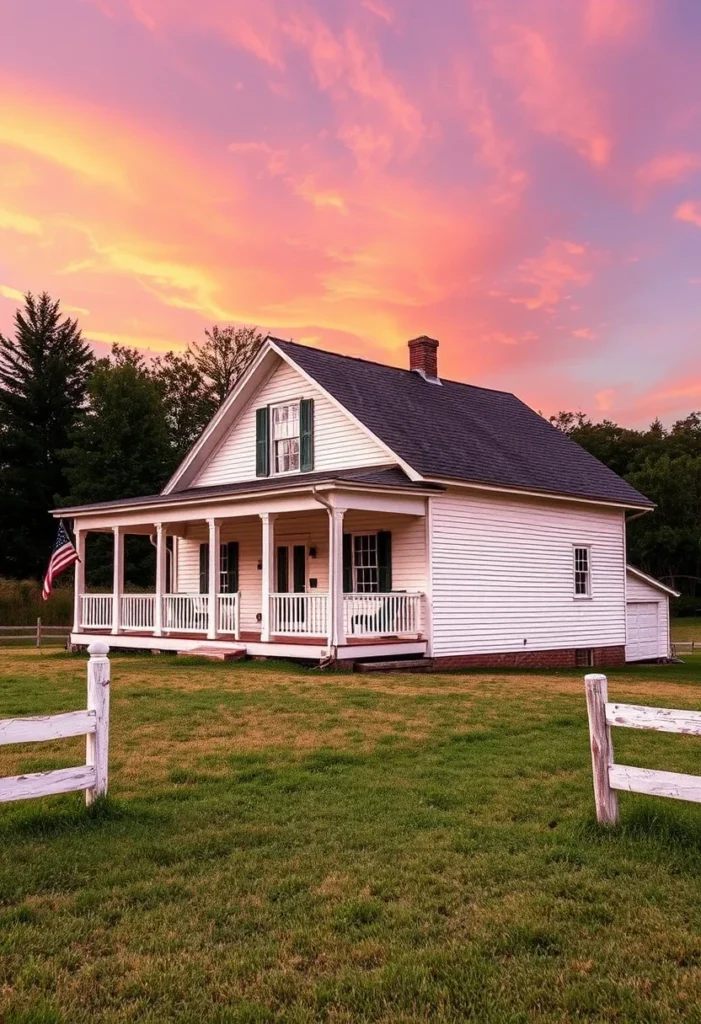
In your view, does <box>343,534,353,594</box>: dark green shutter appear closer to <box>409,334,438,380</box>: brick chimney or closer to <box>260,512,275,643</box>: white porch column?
<box>260,512,275,643</box>: white porch column

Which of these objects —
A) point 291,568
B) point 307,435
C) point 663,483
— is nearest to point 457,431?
point 307,435

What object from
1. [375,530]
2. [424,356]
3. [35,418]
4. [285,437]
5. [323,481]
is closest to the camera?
[323,481]

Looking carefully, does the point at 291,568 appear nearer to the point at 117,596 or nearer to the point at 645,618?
the point at 117,596

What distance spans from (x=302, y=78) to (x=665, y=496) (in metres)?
50.8

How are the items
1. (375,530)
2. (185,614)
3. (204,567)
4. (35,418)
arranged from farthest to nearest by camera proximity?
1. (35,418)
2. (204,567)
3. (185,614)
4. (375,530)

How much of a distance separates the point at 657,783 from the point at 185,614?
53.7 ft

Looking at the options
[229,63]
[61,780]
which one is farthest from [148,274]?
[61,780]

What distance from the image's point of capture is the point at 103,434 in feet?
157

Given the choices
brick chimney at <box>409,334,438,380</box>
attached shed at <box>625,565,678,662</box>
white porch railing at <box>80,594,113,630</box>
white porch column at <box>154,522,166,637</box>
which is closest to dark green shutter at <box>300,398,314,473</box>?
white porch column at <box>154,522,166,637</box>

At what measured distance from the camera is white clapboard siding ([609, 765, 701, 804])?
5176 mm

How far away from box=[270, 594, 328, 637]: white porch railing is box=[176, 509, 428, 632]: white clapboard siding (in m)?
2.00

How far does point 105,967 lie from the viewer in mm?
3938

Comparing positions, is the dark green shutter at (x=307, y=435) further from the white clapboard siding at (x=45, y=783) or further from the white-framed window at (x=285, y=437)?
the white clapboard siding at (x=45, y=783)

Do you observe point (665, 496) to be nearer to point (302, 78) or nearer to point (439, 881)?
point (302, 78)
